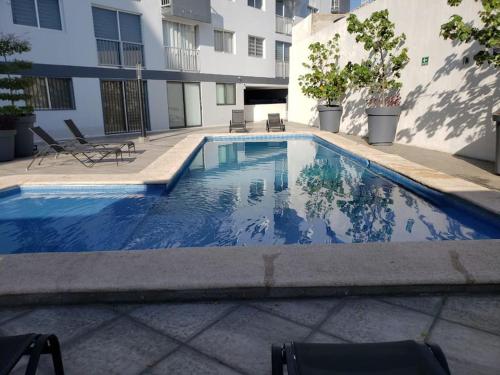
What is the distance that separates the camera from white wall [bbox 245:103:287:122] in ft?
78.4

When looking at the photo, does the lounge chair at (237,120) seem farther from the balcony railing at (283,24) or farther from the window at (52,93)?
the balcony railing at (283,24)

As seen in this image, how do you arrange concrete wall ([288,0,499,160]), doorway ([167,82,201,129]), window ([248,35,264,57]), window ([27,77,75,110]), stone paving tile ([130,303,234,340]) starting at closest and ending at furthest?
stone paving tile ([130,303,234,340]) < concrete wall ([288,0,499,160]) < window ([27,77,75,110]) < doorway ([167,82,201,129]) < window ([248,35,264,57])

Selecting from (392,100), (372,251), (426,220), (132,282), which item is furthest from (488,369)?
(392,100)

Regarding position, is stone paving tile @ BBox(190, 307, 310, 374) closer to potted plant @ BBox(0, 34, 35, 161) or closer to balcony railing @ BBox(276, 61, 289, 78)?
potted plant @ BBox(0, 34, 35, 161)

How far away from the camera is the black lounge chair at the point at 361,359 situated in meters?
1.43

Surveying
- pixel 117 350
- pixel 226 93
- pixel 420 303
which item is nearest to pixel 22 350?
pixel 117 350

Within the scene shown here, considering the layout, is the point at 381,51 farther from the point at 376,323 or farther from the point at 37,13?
the point at 37,13

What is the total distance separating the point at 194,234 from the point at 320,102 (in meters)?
14.1

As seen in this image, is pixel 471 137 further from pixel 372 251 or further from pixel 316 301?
pixel 316 301

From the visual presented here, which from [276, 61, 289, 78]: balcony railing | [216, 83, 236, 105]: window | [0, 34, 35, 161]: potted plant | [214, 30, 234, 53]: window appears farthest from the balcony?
[0, 34, 35, 161]: potted plant

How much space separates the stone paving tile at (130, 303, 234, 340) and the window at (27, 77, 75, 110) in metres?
13.2

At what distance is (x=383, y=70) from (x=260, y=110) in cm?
1390

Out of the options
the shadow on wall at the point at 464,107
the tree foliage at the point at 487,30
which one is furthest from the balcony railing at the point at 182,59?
the tree foliage at the point at 487,30

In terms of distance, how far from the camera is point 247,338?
2.48 meters
